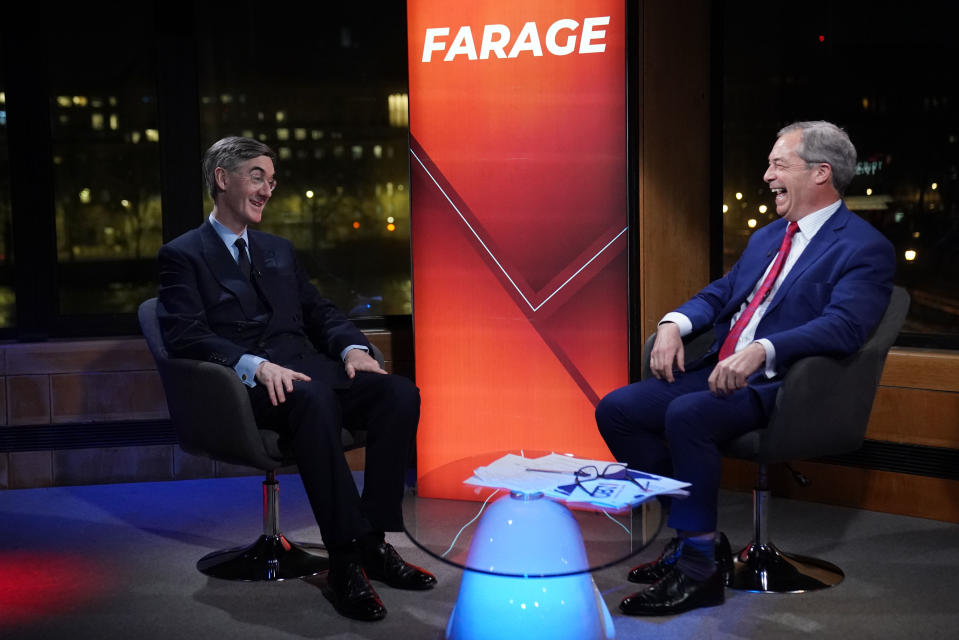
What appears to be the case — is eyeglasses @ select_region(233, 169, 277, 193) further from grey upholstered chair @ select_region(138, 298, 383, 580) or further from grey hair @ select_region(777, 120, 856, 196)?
grey hair @ select_region(777, 120, 856, 196)

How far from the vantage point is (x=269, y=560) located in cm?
320

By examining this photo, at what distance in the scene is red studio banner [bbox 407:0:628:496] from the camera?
12.1ft

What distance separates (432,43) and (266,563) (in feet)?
6.64

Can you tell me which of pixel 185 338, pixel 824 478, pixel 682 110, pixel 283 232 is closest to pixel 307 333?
pixel 185 338

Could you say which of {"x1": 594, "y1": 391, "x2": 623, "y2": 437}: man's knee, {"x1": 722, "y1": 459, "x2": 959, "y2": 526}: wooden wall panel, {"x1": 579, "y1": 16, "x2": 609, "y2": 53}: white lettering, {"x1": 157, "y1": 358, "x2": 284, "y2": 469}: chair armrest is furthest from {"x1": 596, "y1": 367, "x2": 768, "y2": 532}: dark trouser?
{"x1": 579, "y1": 16, "x2": 609, "y2": 53}: white lettering

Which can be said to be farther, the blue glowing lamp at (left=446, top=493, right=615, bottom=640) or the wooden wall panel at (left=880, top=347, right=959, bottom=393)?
the wooden wall panel at (left=880, top=347, right=959, bottom=393)

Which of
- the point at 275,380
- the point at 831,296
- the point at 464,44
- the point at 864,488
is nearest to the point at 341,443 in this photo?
the point at 275,380

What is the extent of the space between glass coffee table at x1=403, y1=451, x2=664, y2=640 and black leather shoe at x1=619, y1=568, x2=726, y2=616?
1.54 ft

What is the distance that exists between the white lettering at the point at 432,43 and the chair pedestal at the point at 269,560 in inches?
67.6

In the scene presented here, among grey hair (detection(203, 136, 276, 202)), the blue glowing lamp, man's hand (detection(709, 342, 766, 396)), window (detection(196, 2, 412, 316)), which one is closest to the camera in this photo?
the blue glowing lamp

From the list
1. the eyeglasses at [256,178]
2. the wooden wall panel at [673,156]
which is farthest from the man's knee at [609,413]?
the eyeglasses at [256,178]

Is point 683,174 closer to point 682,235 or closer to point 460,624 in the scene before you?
point 682,235

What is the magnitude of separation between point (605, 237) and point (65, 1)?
8.86 ft

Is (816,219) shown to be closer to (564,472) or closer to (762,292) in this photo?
(762,292)
